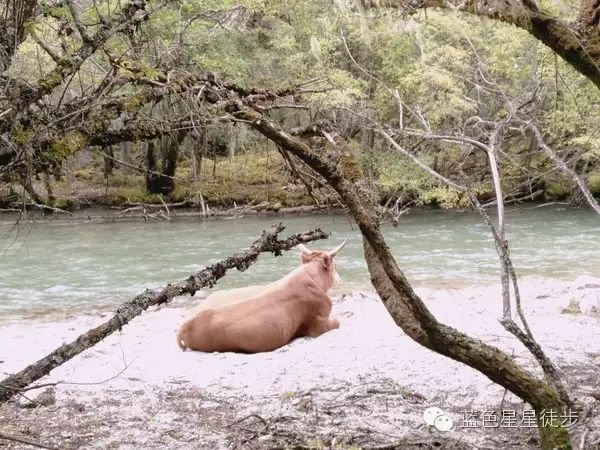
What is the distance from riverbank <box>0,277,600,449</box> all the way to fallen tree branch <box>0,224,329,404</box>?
0.27 metres

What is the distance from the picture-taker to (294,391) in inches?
A: 225

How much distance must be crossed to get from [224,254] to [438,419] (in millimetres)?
12890

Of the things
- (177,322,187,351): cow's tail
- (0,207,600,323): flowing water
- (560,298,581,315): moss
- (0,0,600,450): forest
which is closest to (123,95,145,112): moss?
(0,0,600,450): forest

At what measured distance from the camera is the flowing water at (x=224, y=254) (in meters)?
13.3

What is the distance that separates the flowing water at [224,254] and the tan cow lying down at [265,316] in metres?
3.47

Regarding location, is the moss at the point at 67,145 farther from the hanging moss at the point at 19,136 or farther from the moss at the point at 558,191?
the moss at the point at 558,191

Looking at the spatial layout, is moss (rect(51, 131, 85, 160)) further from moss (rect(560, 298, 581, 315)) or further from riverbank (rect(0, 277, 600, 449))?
moss (rect(560, 298, 581, 315))

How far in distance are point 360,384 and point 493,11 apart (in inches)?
156

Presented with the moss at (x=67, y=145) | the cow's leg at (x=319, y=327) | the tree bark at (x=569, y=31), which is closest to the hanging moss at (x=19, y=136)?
the moss at (x=67, y=145)

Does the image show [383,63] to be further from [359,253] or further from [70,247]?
[70,247]

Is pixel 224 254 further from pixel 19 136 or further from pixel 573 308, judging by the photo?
pixel 19 136

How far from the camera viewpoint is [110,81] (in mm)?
3723

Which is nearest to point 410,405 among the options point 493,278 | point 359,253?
point 493,278

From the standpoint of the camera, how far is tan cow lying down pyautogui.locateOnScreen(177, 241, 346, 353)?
792 centimetres
